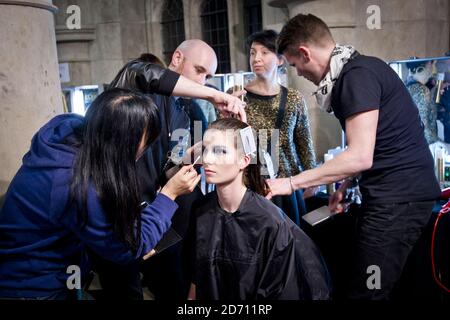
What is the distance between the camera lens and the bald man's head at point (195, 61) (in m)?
2.03

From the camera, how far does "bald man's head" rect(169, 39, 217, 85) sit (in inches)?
80.0

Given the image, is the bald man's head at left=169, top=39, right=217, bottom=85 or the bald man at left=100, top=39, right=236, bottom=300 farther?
the bald man's head at left=169, top=39, right=217, bottom=85

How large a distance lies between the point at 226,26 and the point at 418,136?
15.5ft

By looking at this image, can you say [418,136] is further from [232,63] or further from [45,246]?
[232,63]

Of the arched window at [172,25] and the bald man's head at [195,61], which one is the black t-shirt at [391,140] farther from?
the arched window at [172,25]

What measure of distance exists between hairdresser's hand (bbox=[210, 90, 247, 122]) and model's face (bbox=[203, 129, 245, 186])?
0.17 m

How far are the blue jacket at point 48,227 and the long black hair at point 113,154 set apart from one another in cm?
2

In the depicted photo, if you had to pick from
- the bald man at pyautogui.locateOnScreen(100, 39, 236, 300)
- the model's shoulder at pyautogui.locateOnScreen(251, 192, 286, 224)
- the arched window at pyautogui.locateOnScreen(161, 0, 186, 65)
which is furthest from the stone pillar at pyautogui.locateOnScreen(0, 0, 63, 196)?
the arched window at pyautogui.locateOnScreen(161, 0, 186, 65)

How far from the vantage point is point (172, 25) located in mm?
6590

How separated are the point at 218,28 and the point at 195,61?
4317 millimetres

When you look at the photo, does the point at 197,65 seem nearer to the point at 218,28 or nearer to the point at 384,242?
the point at 384,242

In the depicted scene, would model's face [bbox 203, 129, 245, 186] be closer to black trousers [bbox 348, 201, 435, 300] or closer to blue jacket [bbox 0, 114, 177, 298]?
blue jacket [bbox 0, 114, 177, 298]

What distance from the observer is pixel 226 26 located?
19.5 feet

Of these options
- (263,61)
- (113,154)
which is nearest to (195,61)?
(263,61)
